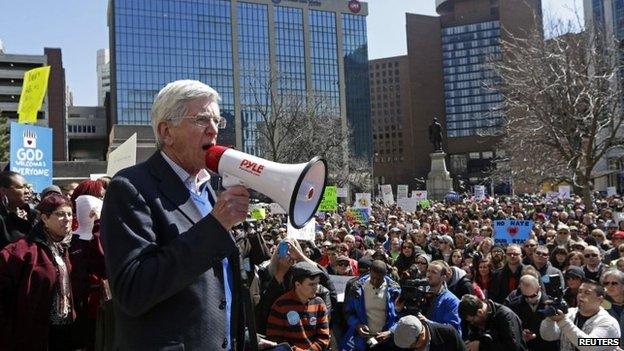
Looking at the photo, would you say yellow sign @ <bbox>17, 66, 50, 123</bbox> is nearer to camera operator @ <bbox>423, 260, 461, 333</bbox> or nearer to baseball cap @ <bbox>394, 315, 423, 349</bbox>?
camera operator @ <bbox>423, 260, 461, 333</bbox>

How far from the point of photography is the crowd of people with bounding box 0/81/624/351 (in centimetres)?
177

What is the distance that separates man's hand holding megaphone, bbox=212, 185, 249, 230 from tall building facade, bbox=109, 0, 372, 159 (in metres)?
79.5

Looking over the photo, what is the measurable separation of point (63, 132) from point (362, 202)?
6895 centimetres

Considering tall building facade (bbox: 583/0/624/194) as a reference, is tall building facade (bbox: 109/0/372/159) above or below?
above

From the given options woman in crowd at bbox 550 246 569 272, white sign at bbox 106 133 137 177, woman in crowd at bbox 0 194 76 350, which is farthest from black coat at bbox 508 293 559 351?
white sign at bbox 106 133 137 177

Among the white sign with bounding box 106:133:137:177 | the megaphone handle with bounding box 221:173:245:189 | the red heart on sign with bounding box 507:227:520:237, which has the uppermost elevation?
the white sign with bounding box 106:133:137:177

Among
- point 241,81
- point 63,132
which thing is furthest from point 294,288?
point 241,81

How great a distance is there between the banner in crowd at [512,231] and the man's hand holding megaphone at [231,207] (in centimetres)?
1085

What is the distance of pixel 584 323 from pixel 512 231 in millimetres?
6757

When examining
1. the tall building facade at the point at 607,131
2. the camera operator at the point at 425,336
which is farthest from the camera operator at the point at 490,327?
the tall building facade at the point at 607,131

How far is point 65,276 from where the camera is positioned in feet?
11.6

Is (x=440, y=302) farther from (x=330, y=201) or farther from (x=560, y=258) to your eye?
(x=330, y=201)

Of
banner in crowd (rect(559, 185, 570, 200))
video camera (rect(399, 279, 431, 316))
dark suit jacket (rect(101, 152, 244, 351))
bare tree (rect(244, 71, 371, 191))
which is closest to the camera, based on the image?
dark suit jacket (rect(101, 152, 244, 351))

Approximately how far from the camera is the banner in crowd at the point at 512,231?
38.8ft
